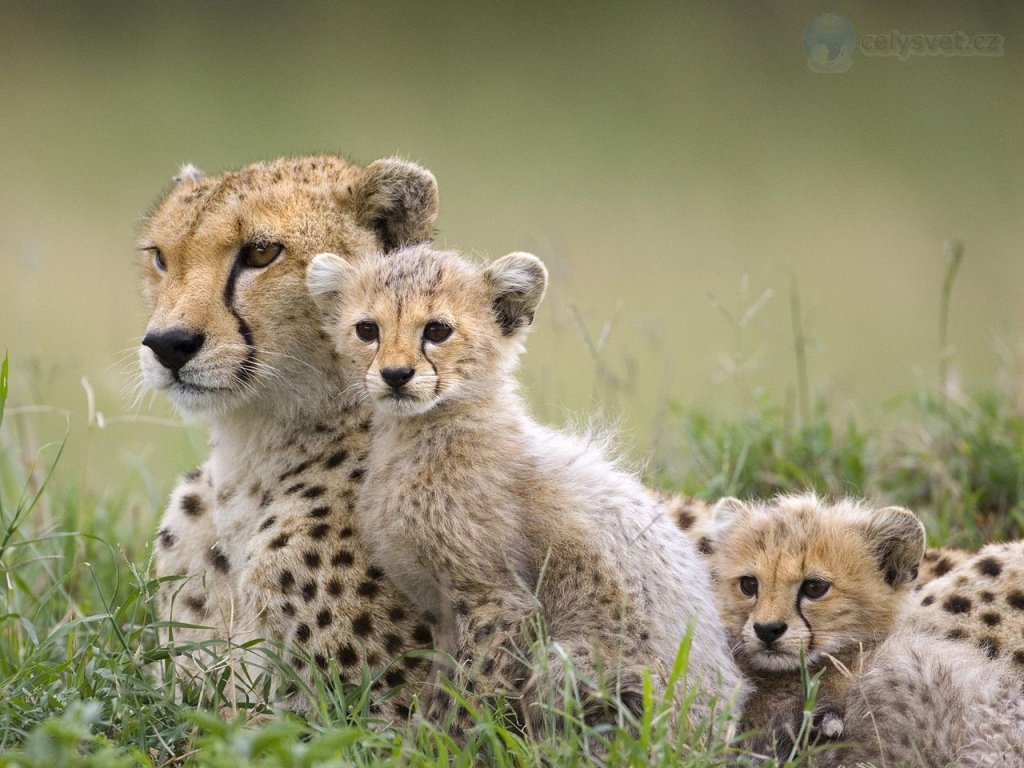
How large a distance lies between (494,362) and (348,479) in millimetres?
464

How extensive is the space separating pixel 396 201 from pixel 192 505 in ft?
3.20

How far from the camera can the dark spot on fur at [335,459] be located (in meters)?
3.68

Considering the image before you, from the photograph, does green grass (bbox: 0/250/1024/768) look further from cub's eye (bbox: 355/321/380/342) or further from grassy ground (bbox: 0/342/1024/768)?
cub's eye (bbox: 355/321/380/342)

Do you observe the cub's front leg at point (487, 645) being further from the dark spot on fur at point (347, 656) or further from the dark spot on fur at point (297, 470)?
the dark spot on fur at point (297, 470)

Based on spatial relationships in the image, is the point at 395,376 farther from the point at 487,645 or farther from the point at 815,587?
the point at 815,587

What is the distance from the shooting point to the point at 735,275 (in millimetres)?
11836

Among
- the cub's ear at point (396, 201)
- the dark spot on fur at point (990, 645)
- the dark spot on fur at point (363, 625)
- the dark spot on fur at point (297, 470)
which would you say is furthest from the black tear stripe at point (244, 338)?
the dark spot on fur at point (990, 645)

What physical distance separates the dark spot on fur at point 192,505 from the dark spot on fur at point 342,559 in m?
0.63

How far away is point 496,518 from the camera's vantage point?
325cm

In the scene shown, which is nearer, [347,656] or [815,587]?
[347,656]

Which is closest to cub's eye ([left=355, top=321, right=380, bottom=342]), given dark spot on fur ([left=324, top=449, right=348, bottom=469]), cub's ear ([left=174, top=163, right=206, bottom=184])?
dark spot on fur ([left=324, top=449, right=348, bottom=469])

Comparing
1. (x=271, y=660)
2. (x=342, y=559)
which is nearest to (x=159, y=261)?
(x=342, y=559)

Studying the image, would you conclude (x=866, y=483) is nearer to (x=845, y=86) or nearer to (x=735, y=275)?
(x=735, y=275)

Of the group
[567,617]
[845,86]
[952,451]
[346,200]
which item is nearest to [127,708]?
[567,617]
